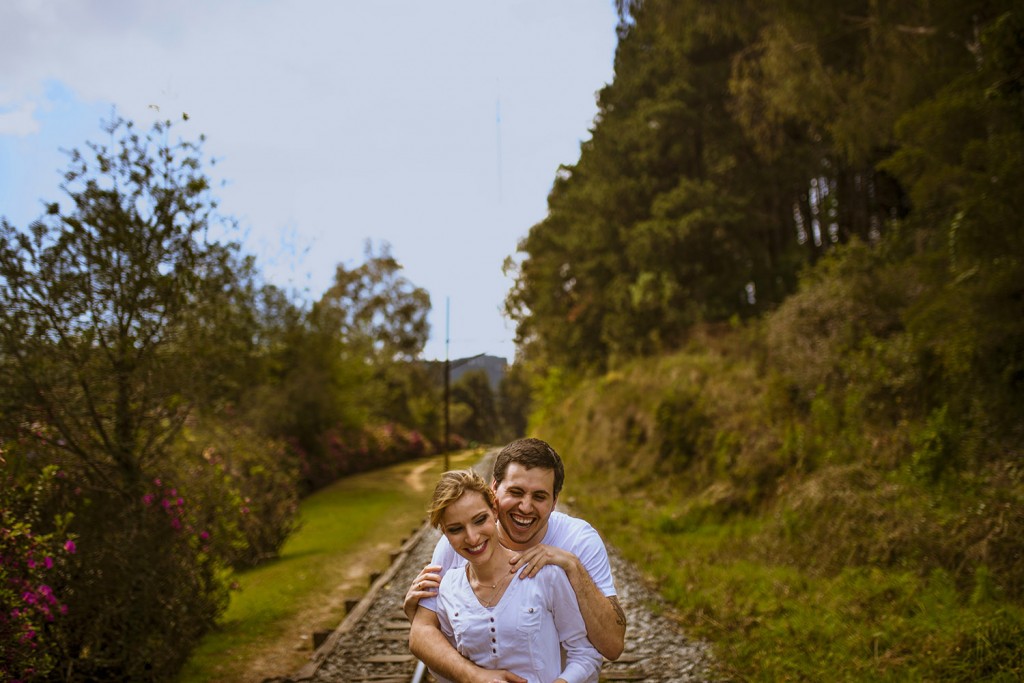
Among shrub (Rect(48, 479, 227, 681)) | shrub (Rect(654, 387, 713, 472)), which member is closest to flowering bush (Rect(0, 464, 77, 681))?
shrub (Rect(48, 479, 227, 681))

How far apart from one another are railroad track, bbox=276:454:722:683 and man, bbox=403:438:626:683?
3.11 metres

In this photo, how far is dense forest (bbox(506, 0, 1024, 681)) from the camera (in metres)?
7.02

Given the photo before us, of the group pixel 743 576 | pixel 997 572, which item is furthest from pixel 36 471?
pixel 997 572

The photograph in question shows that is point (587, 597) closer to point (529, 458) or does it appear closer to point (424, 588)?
point (529, 458)

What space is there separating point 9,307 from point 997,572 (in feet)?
28.8

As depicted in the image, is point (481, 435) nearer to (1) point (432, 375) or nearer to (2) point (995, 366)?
(1) point (432, 375)

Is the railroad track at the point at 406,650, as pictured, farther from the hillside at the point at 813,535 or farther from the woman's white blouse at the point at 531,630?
the woman's white blouse at the point at 531,630

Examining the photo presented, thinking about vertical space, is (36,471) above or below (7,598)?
above

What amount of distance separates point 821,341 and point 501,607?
11414 mm

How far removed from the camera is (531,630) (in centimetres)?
268

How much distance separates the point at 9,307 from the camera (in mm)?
6816

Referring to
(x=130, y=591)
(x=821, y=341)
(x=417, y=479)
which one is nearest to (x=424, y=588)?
(x=130, y=591)

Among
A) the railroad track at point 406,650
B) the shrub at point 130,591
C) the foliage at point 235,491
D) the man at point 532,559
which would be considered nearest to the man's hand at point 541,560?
the man at point 532,559

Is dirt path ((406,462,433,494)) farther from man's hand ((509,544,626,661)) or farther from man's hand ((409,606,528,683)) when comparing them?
man's hand ((509,544,626,661))
